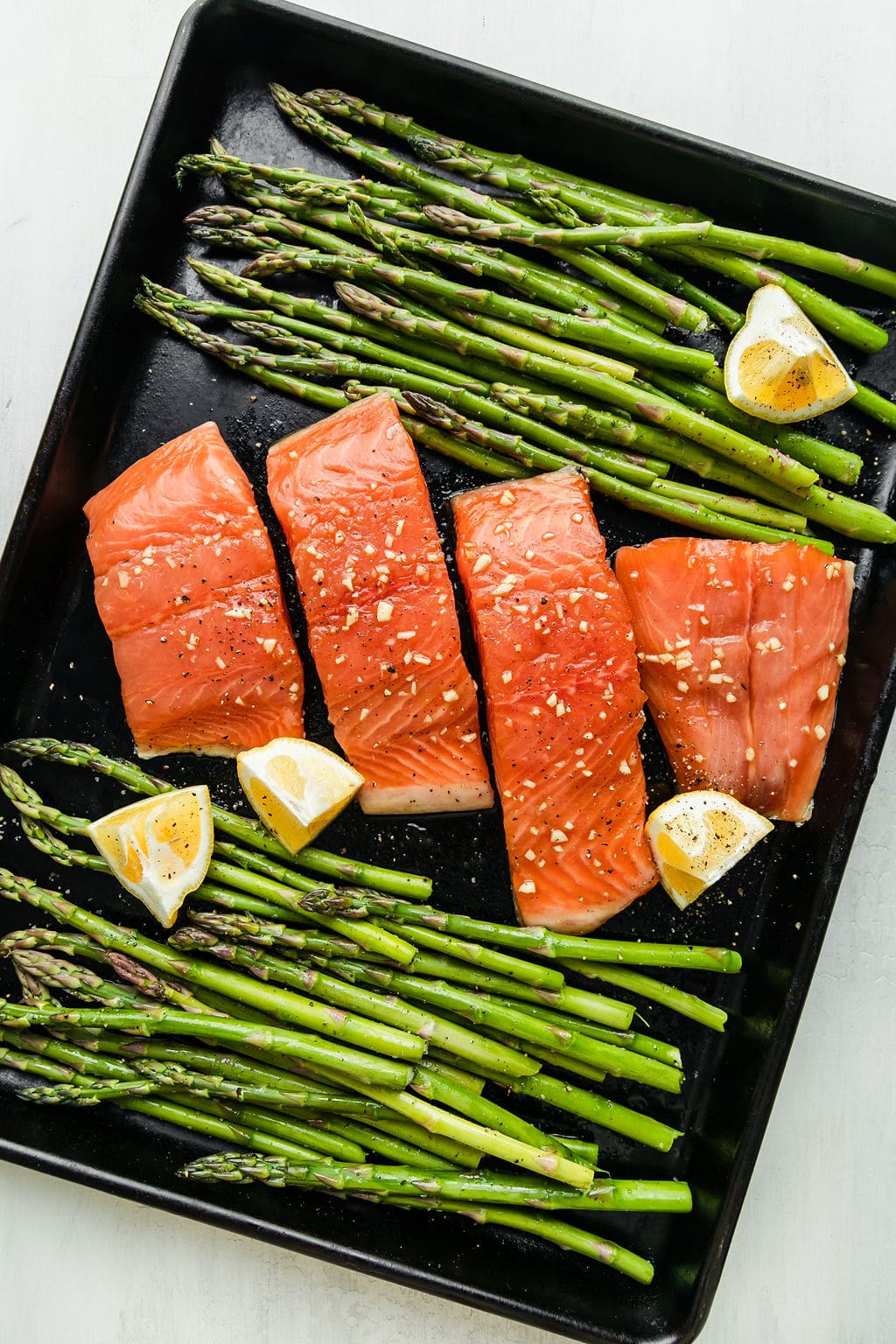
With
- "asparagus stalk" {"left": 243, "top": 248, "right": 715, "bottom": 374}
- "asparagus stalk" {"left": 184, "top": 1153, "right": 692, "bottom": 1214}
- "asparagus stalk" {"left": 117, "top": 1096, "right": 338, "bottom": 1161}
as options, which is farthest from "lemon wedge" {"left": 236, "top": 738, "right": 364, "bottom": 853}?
"asparagus stalk" {"left": 243, "top": 248, "right": 715, "bottom": 374}

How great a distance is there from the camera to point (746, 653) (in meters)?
3.69

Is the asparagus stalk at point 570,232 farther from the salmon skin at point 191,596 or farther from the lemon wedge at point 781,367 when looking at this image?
the salmon skin at point 191,596

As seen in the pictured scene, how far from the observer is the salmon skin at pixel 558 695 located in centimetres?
360

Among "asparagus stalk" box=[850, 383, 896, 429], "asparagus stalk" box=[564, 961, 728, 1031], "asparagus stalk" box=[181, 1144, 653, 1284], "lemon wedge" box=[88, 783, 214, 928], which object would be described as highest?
"asparagus stalk" box=[850, 383, 896, 429]

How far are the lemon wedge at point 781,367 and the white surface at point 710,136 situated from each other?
84 cm

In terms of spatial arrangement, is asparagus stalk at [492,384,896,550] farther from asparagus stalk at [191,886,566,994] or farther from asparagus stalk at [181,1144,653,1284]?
asparagus stalk at [181,1144,653,1284]

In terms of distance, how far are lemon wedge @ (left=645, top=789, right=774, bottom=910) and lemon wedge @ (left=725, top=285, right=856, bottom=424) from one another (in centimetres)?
144

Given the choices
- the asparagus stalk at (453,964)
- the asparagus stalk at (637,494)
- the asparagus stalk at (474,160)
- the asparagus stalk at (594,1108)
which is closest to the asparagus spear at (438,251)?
the asparagus stalk at (474,160)

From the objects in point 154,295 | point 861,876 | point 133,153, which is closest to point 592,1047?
point 861,876

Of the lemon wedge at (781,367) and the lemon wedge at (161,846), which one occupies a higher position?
the lemon wedge at (781,367)

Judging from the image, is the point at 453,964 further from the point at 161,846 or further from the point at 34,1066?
the point at 34,1066

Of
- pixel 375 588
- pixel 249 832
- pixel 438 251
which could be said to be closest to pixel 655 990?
pixel 249 832

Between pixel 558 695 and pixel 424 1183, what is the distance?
177cm

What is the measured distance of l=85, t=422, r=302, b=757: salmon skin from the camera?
3623mm
